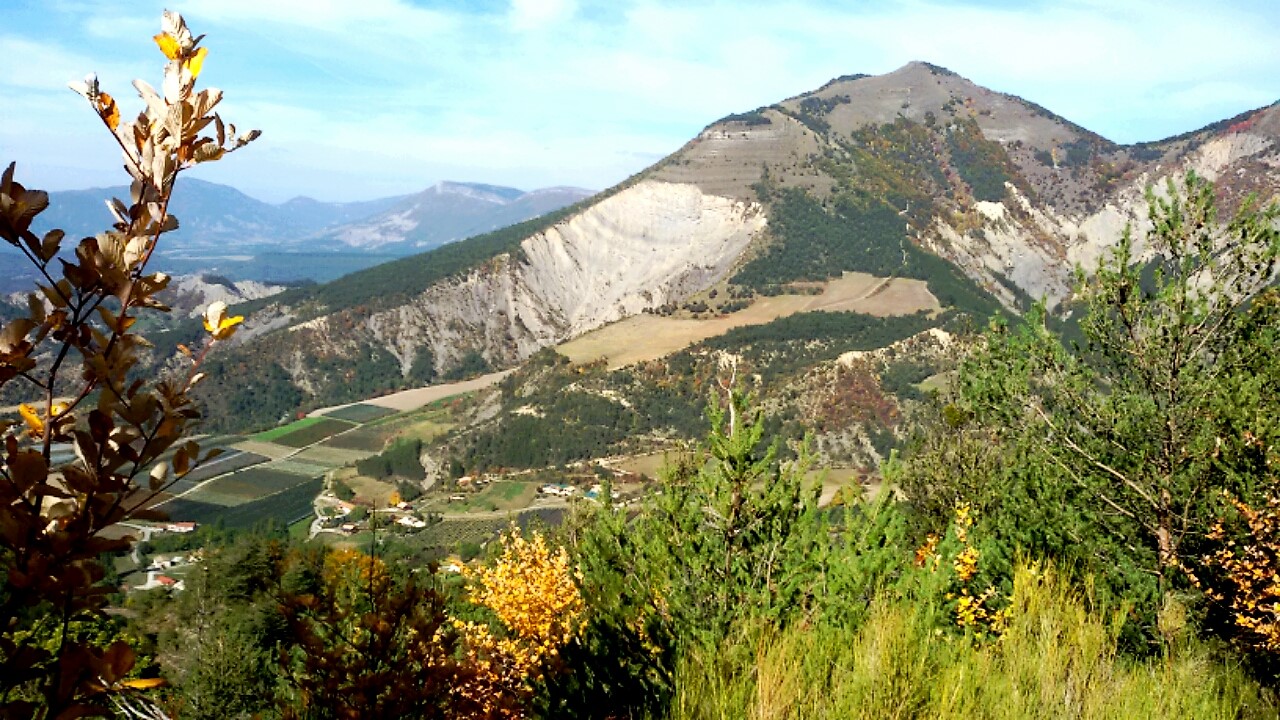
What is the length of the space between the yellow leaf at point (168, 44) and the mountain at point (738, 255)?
11656 cm

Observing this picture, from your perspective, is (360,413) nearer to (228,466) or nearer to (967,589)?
(228,466)

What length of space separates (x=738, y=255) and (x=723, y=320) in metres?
35.0

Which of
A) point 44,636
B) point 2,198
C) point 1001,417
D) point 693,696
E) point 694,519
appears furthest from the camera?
point 1001,417

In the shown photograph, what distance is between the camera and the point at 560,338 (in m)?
164

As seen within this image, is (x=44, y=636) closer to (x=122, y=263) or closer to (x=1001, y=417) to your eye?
(x=122, y=263)

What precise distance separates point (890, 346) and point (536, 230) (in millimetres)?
102565

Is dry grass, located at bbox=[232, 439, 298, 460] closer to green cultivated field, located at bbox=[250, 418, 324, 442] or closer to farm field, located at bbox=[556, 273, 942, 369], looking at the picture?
green cultivated field, located at bbox=[250, 418, 324, 442]

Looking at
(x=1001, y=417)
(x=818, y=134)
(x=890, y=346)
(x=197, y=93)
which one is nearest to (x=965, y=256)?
(x=818, y=134)

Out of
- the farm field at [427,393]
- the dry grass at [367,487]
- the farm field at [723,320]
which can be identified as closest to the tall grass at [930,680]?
the dry grass at [367,487]

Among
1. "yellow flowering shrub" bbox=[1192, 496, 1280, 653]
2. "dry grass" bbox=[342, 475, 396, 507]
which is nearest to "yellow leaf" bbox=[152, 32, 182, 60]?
"yellow flowering shrub" bbox=[1192, 496, 1280, 653]

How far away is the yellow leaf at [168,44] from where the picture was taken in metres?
2.16

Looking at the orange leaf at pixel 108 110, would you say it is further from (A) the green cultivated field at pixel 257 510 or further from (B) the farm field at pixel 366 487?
(B) the farm field at pixel 366 487

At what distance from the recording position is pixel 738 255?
502 feet

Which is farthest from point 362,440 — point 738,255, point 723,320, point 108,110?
point 108,110
